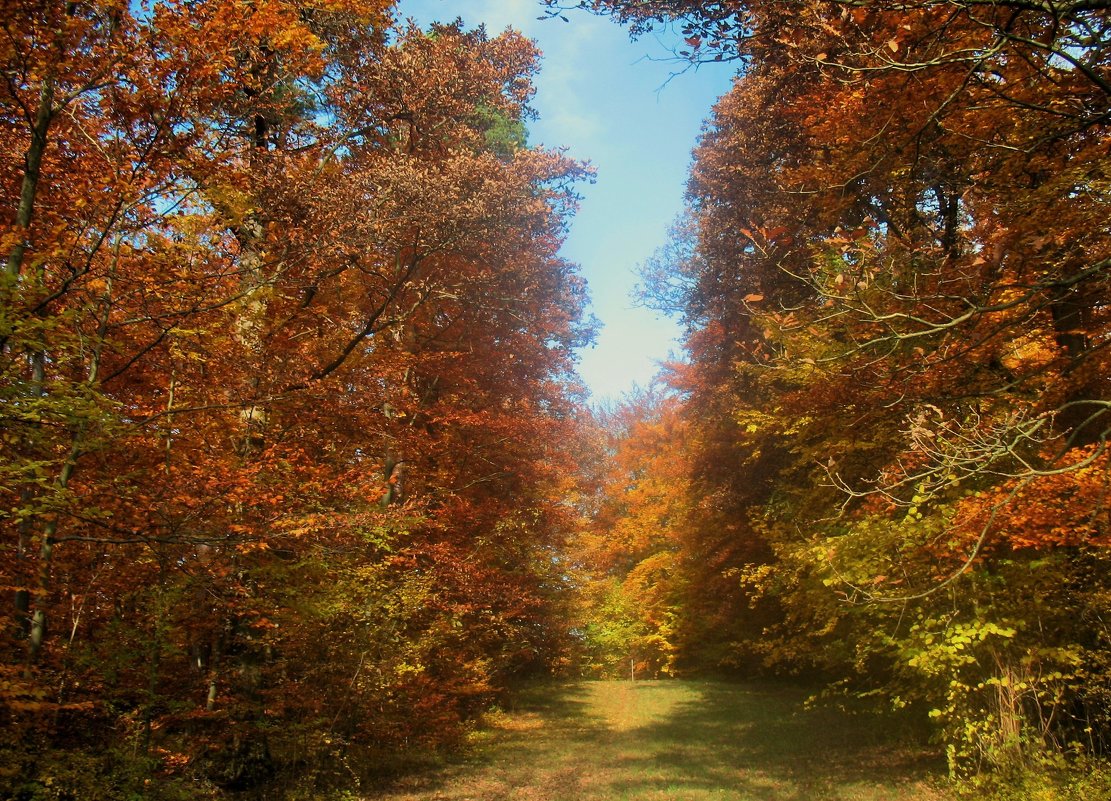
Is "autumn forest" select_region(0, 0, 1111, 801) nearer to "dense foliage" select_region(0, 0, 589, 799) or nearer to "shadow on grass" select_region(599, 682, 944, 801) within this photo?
"dense foliage" select_region(0, 0, 589, 799)

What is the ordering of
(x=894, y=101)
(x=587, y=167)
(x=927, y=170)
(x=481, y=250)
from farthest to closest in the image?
(x=587, y=167) < (x=481, y=250) < (x=927, y=170) < (x=894, y=101)

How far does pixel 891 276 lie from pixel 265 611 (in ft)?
25.5

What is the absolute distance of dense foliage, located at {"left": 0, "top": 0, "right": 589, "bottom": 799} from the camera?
512 cm

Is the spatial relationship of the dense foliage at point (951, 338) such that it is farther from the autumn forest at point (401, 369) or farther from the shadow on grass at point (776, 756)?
the shadow on grass at point (776, 756)

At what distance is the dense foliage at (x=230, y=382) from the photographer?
5.12 meters

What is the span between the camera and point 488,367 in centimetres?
1627

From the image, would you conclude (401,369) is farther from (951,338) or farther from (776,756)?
(776,756)

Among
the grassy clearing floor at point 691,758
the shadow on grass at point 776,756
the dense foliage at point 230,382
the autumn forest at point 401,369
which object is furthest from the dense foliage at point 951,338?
the dense foliage at point 230,382

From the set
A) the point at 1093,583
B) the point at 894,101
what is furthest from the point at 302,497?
the point at 1093,583

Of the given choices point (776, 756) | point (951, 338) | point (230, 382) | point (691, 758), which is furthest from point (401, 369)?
point (776, 756)

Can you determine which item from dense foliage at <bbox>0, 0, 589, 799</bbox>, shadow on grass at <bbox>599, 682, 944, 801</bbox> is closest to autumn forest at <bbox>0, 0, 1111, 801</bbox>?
dense foliage at <bbox>0, 0, 589, 799</bbox>

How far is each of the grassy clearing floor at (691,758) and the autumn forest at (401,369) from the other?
1.12m

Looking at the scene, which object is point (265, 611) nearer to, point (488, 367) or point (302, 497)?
point (302, 497)

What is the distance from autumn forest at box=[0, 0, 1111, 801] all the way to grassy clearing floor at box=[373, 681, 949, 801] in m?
1.12
